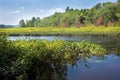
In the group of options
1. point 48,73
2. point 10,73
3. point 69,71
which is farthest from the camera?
point 69,71

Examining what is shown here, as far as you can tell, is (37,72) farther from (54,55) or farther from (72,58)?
A: (72,58)

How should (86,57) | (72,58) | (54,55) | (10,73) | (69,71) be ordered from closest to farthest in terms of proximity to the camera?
(10,73) < (54,55) < (69,71) < (72,58) < (86,57)

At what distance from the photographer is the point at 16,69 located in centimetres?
1193

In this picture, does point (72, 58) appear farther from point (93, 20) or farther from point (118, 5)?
point (93, 20)

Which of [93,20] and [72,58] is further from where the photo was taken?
[93,20]

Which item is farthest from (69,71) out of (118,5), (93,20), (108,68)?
(93,20)

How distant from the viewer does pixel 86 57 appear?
2414 cm

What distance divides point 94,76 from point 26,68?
6.28 meters

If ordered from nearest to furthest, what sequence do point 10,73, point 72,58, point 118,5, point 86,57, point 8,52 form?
point 10,73, point 8,52, point 72,58, point 86,57, point 118,5

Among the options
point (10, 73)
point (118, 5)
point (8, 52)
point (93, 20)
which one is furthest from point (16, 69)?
point (93, 20)

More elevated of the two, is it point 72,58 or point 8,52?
point 8,52

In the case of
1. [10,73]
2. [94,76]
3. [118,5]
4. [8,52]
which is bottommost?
[94,76]

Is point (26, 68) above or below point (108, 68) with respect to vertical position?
above

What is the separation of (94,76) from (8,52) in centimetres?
662
